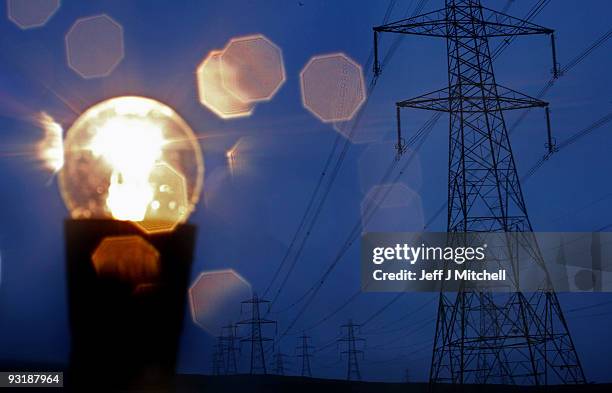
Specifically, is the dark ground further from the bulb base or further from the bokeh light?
the bokeh light

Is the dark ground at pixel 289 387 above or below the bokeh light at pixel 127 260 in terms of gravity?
below

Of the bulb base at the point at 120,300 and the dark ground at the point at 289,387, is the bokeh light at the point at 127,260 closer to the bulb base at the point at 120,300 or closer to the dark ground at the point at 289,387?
the bulb base at the point at 120,300

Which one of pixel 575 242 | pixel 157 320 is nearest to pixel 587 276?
pixel 575 242

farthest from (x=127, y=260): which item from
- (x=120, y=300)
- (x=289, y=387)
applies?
(x=289, y=387)

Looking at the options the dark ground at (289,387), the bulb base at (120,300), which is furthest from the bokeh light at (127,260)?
the dark ground at (289,387)

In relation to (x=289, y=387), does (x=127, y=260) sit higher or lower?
higher

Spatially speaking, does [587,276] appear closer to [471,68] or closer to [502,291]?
[502,291]

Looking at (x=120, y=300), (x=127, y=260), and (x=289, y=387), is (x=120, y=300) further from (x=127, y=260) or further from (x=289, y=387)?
(x=289, y=387)

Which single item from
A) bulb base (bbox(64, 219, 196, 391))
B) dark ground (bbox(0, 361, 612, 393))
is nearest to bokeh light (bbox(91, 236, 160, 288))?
bulb base (bbox(64, 219, 196, 391))

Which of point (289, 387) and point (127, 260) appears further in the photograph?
point (289, 387)
